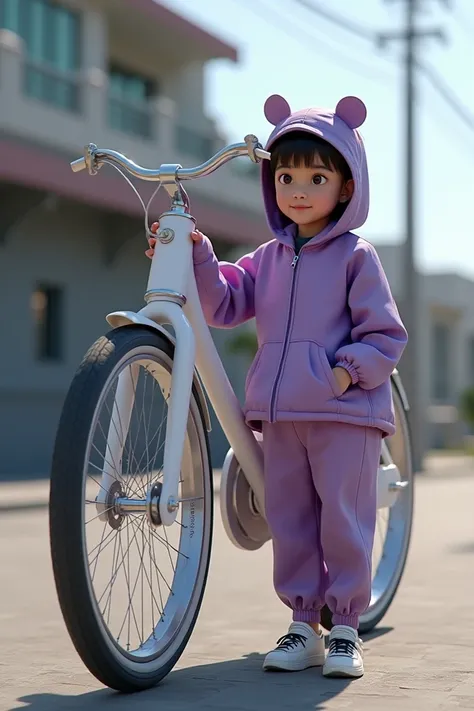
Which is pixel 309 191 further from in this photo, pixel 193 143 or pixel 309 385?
pixel 193 143

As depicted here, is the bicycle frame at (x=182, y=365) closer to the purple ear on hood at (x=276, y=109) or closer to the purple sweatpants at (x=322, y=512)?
the purple sweatpants at (x=322, y=512)

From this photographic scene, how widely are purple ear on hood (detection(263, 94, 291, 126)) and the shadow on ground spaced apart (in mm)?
1728

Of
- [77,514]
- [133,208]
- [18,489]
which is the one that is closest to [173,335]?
[77,514]

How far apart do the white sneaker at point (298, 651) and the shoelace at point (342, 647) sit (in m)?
0.09

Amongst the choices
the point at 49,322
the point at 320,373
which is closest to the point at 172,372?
the point at 320,373

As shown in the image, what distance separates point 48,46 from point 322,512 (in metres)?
16.5

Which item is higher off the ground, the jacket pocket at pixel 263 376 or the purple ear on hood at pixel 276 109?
the purple ear on hood at pixel 276 109

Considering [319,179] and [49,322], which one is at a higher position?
[49,322]

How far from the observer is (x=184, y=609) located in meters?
3.95

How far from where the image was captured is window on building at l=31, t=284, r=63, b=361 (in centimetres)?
1920

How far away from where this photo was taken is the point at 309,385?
3.97 metres

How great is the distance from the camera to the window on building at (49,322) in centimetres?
1920

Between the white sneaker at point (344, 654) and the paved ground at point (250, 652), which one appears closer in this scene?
the paved ground at point (250, 652)

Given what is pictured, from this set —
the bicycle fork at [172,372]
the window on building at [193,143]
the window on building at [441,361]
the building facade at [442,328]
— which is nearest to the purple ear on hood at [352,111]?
the bicycle fork at [172,372]
